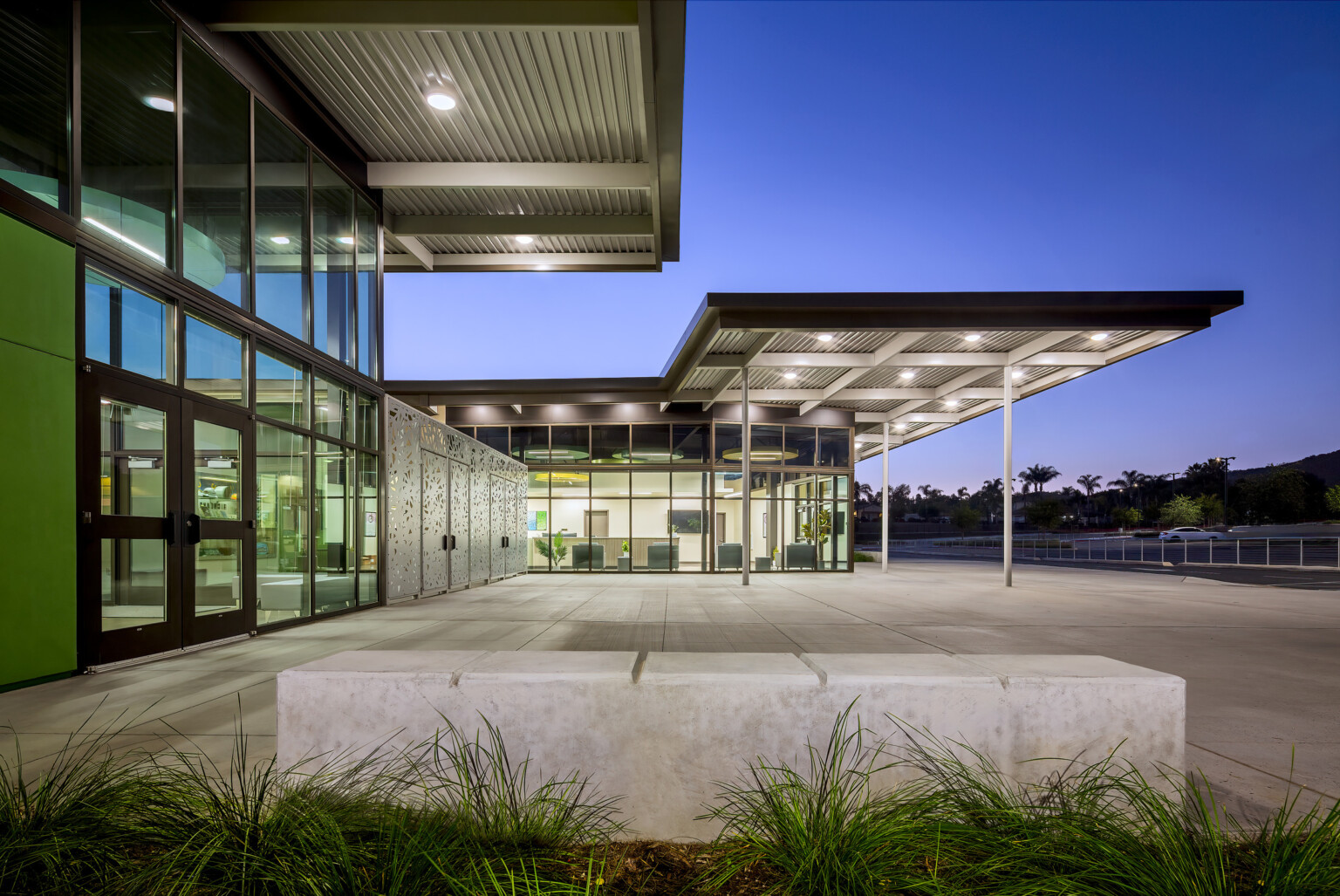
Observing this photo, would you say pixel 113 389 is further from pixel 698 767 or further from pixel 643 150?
pixel 643 150

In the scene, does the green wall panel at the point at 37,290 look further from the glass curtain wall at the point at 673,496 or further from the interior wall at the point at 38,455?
the glass curtain wall at the point at 673,496

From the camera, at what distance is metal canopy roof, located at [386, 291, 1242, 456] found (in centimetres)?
1313

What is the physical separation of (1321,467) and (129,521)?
157m

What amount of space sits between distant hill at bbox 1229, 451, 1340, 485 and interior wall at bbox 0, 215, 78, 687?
140 m

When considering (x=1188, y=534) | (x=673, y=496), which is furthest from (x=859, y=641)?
(x=1188, y=534)

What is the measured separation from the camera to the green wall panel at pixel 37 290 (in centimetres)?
585

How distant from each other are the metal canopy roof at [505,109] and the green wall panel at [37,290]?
3.85 meters

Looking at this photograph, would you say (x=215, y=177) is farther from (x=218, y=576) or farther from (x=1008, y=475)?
(x=1008, y=475)

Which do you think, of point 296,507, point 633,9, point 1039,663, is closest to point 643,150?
point 633,9

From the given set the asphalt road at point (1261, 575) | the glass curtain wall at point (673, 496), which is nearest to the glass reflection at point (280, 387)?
the glass curtain wall at point (673, 496)

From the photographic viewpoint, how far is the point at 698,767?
293cm

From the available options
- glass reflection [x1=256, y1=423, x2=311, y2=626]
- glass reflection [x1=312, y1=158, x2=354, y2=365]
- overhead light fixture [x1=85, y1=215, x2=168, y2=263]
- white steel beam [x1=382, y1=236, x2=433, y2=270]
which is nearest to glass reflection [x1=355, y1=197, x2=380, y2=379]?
glass reflection [x1=312, y1=158, x2=354, y2=365]

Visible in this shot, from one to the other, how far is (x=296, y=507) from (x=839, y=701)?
31.4 ft

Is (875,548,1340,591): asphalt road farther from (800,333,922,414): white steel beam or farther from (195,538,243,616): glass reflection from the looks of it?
(195,538,243,616): glass reflection
